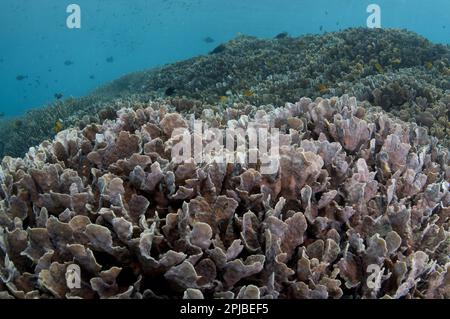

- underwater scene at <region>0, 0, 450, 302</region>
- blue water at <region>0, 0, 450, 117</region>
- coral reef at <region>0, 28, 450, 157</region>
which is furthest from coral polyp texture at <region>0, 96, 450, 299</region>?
blue water at <region>0, 0, 450, 117</region>

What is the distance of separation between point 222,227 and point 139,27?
18515 centimetres

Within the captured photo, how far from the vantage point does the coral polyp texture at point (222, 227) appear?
201 centimetres

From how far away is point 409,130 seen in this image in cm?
416

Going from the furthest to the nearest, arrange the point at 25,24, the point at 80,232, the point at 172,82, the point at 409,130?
the point at 25,24 → the point at 172,82 → the point at 409,130 → the point at 80,232

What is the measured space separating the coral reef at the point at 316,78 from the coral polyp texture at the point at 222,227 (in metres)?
3.08

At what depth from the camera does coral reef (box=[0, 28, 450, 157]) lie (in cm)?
646

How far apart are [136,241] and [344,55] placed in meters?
9.61

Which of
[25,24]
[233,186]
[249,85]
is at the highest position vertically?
[25,24]

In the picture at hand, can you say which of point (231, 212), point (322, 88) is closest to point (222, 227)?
point (231, 212)

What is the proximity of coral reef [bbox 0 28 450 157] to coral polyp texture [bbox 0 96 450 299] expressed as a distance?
3.08 meters

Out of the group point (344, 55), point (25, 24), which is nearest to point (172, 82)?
point (344, 55)

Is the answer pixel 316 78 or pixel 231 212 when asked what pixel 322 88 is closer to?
pixel 316 78

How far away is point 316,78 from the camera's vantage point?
29.1 ft
